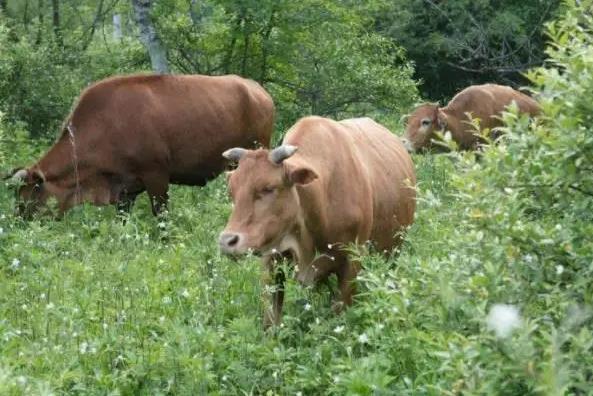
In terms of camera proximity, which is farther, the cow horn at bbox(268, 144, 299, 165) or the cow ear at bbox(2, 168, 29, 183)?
the cow ear at bbox(2, 168, 29, 183)

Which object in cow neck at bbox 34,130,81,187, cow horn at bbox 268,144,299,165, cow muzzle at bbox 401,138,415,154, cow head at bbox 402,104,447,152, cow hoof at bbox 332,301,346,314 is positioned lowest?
cow muzzle at bbox 401,138,415,154

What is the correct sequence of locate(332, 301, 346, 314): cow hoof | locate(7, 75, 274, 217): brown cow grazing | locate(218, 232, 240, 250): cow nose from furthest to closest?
1. locate(7, 75, 274, 217): brown cow grazing
2. locate(332, 301, 346, 314): cow hoof
3. locate(218, 232, 240, 250): cow nose

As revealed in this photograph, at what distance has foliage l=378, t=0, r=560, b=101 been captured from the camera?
82.9 feet

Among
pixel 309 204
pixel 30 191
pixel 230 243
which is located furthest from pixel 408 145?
pixel 230 243

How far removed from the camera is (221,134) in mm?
12000

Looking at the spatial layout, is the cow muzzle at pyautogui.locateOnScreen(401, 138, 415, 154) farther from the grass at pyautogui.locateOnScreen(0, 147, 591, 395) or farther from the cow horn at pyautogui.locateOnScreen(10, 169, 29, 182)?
the cow horn at pyautogui.locateOnScreen(10, 169, 29, 182)

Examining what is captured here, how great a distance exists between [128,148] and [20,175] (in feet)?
4.07

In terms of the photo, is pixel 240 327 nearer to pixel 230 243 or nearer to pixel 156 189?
pixel 230 243

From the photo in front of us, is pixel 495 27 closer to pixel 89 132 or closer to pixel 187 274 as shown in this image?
pixel 89 132

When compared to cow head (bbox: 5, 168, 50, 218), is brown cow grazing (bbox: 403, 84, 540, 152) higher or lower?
lower

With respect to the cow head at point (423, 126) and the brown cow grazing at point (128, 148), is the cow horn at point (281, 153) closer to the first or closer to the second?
the brown cow grazing at point (128, 148)

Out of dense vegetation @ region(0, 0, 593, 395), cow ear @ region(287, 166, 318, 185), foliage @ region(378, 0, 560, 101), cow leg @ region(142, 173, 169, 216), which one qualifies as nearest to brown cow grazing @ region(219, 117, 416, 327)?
cow ear @ region(287, 166, 318, 185)

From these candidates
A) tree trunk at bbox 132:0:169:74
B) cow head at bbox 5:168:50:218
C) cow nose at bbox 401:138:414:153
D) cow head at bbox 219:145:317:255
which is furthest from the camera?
cow nose at bbox 401:138:414:153

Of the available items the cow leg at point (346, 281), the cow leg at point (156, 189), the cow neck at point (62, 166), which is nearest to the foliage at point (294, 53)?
the cow leg at point (156, 189)
